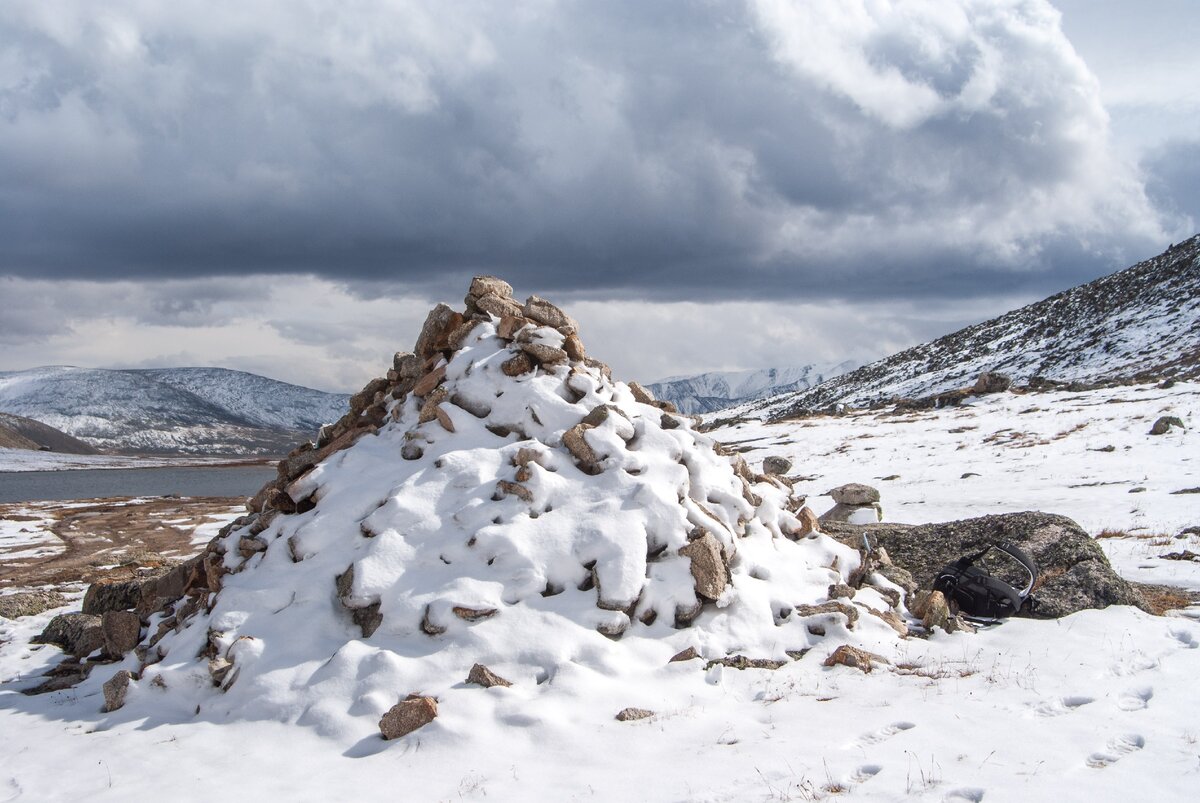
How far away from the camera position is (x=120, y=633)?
10.3 m

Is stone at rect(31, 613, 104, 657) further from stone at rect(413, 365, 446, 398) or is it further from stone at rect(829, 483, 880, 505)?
stone at rect(829, 483, 880, 505)

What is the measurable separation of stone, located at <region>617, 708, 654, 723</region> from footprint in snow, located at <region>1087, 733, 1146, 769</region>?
3468 mm

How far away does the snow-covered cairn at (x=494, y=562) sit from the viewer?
7.91 m

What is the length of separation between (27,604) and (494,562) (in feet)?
35.1

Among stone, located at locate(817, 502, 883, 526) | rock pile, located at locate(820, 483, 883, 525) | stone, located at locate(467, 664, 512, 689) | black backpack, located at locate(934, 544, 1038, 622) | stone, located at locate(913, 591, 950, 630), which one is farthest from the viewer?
rock pile, located at locate(820, 483, 883, 525)

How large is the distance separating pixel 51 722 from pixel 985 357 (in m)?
94.8

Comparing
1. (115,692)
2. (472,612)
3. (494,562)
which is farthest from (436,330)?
(115,692)

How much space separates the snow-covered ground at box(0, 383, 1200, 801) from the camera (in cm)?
551

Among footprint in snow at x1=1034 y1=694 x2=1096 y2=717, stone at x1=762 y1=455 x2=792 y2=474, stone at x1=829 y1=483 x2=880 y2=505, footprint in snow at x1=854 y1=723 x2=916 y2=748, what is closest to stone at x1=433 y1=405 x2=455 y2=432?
footprint in snow at x1=854 y1=723 x2=916 y2=748

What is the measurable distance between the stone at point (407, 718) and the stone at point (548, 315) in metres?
6.73

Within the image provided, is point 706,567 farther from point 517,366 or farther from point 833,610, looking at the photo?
point 517,366

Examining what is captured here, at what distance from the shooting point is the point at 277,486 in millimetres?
11516

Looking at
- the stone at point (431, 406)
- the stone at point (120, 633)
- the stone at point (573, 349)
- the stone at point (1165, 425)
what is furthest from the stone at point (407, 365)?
the stone at point (1165, 425)

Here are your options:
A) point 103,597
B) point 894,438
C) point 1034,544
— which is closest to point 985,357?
point 894,438
